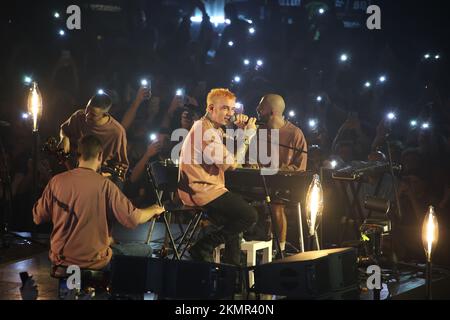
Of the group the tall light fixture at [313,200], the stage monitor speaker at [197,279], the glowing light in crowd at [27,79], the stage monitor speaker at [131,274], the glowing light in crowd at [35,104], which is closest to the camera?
the stage monitor speaker at [197,279]

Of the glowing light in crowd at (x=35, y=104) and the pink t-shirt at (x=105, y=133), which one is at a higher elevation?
the glowing light in crowd at (x=35, y=104)

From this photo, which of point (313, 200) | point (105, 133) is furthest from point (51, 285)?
point (313, 200)

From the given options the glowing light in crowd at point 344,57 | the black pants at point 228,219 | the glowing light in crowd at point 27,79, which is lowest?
the black pants at point 228,219

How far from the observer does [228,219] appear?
616cm

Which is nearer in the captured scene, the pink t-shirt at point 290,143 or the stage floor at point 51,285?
the stage floor at point 51,285

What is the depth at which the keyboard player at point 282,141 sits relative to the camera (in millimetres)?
7344

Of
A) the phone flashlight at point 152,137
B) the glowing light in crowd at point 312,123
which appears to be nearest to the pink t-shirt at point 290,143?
the phone flashlight at point 152,137

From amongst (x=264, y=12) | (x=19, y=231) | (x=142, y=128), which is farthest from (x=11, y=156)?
(x=264, y=12)

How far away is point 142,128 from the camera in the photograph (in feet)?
33.9

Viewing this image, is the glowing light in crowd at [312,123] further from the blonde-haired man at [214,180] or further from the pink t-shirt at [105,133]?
the blonde-haired man at [214,180]

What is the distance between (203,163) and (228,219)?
1.84 feet

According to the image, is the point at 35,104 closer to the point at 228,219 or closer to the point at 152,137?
the point at 228,219

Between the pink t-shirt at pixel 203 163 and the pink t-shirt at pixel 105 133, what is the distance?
1.44m

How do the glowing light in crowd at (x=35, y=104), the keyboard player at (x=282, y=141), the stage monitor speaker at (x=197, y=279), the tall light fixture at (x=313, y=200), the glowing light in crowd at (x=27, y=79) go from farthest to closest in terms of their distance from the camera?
the glowing light in crowd at (x=27, y=79), the keyboard player at (x=282, y=141), the glowing light in crowd at (x=35, y=104), the tall light fixture at (x=313, y=200), the stage monitor speaker at (x=197, y=279)
